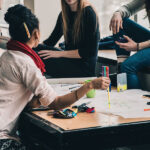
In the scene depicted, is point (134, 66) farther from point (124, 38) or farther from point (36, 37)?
point (36, 37)

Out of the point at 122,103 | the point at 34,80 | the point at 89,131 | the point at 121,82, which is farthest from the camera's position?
the point at 121,82

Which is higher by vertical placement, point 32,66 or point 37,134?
point 32,66

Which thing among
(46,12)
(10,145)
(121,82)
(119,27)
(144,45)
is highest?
(46,12)

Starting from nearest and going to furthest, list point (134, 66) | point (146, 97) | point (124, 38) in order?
point (146, 97), point (134, 66), point (124, 38)

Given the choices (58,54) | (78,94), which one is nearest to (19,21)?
(78,94)

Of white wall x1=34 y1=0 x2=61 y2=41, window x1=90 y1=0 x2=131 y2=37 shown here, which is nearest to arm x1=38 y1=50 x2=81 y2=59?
white wall x1=34 y1=0 x2=61 y2=41

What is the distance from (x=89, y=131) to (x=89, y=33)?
3.73ft

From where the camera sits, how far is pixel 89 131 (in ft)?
3.32

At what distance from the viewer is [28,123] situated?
1.23 metres

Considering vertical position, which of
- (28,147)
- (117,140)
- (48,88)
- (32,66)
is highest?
(32,66)

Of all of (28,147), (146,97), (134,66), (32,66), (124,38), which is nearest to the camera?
(32,66)

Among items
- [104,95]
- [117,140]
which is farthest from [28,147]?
[104,95]

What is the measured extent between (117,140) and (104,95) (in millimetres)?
559

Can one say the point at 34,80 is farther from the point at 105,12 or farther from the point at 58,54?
the point at 105,12
